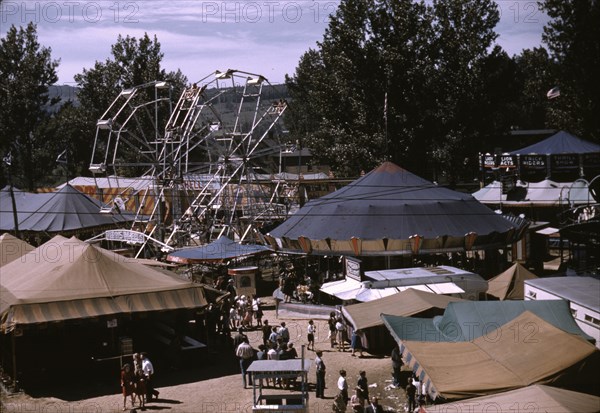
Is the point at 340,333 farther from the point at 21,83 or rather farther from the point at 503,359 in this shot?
the point at 21,83

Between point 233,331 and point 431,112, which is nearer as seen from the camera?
point 233,331

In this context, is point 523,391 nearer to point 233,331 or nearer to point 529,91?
point 233,331

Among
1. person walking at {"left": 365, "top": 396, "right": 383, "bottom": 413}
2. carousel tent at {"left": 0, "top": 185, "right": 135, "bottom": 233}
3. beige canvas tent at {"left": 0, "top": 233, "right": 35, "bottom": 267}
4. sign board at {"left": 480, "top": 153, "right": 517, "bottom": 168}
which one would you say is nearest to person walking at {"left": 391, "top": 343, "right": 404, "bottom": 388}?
person walking at {"left": 365, "top": 396, "right": 383, "bottom": 413}

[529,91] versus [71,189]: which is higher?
[529,91]

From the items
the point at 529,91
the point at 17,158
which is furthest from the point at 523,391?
the point at 17,158

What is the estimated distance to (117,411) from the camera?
15906 millimetres

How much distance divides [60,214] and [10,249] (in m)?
15.0

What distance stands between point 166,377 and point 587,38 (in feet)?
91.8

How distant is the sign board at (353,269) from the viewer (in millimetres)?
24342

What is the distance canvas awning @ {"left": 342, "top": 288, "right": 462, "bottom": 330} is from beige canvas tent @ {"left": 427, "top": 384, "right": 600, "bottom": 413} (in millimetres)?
7208

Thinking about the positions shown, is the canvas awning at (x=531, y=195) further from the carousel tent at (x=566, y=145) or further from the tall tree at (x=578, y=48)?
the tall tree at (x=578, y=48)

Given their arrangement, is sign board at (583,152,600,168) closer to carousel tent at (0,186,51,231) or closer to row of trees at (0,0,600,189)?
row of trees at (0,0,600,189)

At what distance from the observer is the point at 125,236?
37469 mm

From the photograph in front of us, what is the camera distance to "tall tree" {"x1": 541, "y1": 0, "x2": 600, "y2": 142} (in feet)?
113
